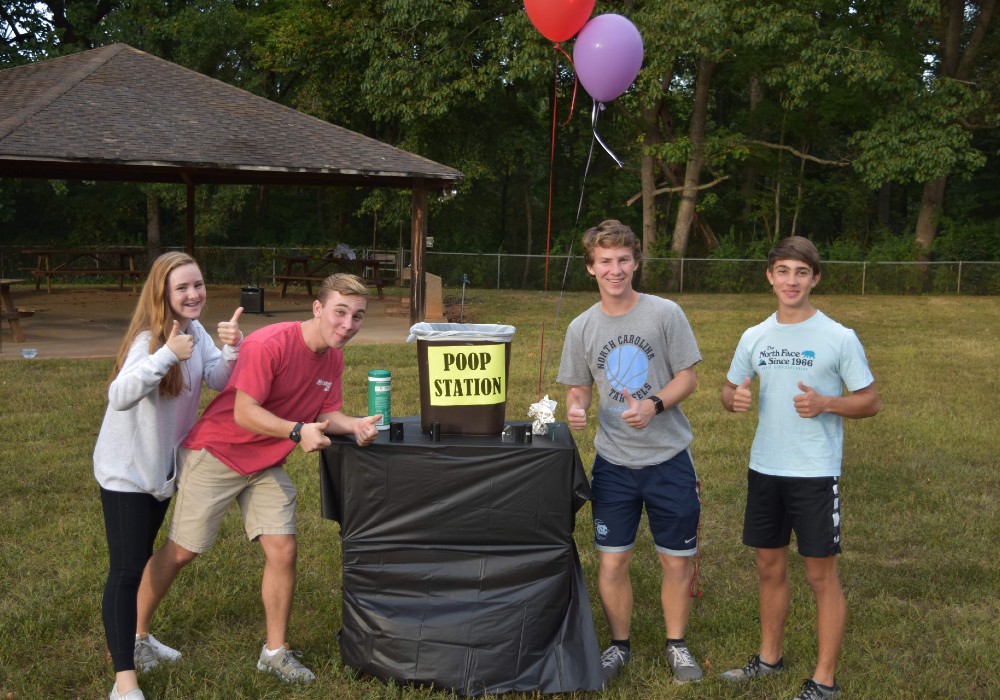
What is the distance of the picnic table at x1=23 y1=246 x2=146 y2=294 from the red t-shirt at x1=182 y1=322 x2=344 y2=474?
59.1ft

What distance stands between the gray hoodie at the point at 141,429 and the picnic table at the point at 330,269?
1692 cm

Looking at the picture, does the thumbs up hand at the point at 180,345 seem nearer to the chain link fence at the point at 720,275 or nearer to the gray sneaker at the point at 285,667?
the gray sneaker at the point at 285,667

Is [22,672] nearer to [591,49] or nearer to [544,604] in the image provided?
[544,604]

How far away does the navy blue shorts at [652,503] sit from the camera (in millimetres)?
3617

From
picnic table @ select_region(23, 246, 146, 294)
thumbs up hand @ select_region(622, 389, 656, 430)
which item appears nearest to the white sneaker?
thumbs up hand @ select_region(622, 389, 656, 430)

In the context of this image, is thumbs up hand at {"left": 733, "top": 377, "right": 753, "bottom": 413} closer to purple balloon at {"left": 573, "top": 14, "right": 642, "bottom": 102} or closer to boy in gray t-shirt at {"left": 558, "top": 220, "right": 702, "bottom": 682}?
boy in gray t-shirt at {"left": 558, "top": 220, "right": 702, "bottom": 682}

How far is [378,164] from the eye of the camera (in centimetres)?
1510

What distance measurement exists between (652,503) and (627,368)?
0.51 meters

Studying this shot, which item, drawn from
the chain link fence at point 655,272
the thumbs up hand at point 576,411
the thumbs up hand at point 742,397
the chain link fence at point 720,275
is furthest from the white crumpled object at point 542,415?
the chain link fence at point 720,275

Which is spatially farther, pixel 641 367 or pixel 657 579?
pixel 657 579

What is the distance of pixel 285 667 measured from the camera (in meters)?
3.70

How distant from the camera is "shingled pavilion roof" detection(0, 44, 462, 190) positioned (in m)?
13.3

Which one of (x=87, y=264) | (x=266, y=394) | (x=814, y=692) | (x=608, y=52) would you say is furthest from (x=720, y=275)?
(x=266, y=394)

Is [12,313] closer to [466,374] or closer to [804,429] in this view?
[466,374]
